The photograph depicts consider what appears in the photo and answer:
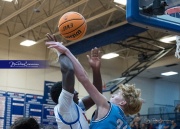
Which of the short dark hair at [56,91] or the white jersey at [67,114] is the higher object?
the short dark hair at [56,91]

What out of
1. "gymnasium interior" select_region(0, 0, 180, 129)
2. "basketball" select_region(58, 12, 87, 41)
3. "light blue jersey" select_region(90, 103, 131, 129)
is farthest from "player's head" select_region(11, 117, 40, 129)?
"gymnasium interior" select_region(0, 0, 180, 129)

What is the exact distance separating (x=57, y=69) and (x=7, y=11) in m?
4.27

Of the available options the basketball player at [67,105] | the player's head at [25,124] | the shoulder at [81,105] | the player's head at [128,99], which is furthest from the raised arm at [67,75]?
the player's head at [25,124]

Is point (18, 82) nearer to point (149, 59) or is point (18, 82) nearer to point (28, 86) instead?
point (28, 86)

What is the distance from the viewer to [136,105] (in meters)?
3.21

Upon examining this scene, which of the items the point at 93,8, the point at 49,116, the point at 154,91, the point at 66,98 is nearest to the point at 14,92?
the point at 49,116

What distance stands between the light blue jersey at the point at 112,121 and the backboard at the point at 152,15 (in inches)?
47.9

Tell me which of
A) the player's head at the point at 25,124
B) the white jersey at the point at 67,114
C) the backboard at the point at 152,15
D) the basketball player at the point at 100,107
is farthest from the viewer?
the backboard at the point at 152,15

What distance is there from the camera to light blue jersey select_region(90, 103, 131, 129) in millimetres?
2820

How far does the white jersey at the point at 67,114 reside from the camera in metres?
2.74

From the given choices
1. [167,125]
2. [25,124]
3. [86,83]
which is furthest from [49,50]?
[25,124]

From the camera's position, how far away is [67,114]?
2.75 meters

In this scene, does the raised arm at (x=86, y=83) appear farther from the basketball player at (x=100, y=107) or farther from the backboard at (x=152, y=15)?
the backboard at (x=152, y=15)

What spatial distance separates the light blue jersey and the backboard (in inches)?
47.9
